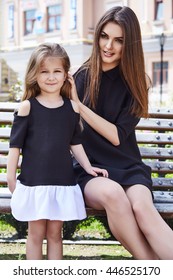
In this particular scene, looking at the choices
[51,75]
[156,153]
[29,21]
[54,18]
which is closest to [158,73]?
[54,18]

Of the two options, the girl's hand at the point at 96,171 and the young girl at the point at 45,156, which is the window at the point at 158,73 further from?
the young girl at the point at 45,156

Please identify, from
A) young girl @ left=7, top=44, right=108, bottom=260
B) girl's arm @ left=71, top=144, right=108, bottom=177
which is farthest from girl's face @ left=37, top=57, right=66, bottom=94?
girl's arm @ left=71, top=144, right=108, bottom=177

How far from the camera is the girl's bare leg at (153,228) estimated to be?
2344mm

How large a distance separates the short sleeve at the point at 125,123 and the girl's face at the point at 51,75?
40 centimetres

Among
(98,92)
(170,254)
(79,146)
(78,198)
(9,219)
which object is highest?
(98,92)

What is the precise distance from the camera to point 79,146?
2.62 metres

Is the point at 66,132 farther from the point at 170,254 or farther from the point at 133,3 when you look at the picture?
the point at 133,3

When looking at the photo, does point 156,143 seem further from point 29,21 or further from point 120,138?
point 29,21

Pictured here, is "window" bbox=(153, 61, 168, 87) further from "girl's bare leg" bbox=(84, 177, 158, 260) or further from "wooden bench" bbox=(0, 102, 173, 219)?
"girl's bare leg" bbox=(84, 177, 158, 260)

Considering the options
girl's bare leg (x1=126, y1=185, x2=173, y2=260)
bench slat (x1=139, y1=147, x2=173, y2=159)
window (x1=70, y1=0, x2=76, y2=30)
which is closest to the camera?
girl's bare leg (x1=126, y1=185, x2=173, y2=260)

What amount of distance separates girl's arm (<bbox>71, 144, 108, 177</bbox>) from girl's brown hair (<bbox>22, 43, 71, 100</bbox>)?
271 millimetres

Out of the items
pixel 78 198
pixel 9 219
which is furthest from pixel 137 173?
pixel 9 219

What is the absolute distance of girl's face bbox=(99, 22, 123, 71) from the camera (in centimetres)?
270

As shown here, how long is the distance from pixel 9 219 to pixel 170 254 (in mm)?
1995
